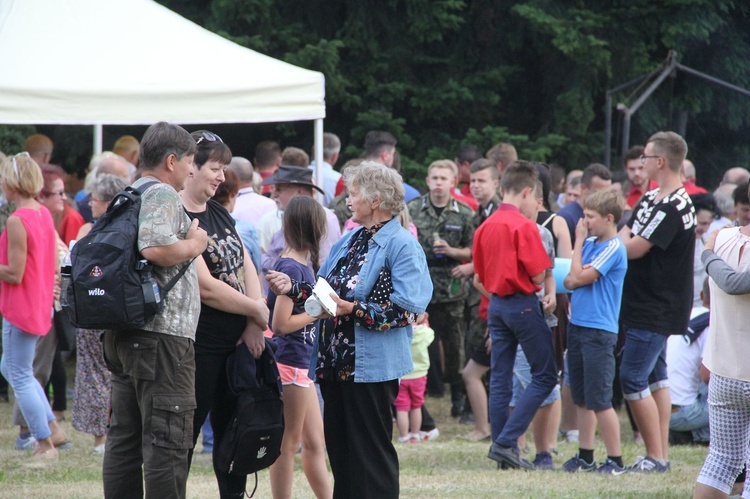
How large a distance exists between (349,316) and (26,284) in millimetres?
3223

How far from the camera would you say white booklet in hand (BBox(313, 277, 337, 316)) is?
4.14 meters

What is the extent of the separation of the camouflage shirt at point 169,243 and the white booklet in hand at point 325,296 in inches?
20.9

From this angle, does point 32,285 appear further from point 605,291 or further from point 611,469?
point 611,469

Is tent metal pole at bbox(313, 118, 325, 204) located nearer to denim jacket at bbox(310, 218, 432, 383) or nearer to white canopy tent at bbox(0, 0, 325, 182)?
white canopy tent at bbox(0, 0, 325, 182)

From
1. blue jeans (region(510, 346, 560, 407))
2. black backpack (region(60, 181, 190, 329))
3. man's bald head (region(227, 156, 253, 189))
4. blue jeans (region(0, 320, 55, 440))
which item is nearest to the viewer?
black backpack (region(60, 181, 190, 329))

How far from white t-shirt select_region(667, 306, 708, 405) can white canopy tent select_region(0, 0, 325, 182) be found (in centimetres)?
326

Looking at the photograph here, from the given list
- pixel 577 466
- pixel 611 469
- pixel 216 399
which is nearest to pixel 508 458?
pixel 577 466

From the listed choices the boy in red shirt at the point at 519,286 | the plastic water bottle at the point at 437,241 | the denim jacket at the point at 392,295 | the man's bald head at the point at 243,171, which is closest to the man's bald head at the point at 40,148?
the man's bald head at the point at 243,171

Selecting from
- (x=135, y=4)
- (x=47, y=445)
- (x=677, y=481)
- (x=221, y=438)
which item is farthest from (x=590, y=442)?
(x=135, y=4)

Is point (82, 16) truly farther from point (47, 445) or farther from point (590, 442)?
point (590, 442)

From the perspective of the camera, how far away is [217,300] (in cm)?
443

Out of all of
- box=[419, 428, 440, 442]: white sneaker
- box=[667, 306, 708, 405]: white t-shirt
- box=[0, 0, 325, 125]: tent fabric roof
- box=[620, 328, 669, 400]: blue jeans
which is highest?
box=[0, 0, 325, 125]: tent fabric roof

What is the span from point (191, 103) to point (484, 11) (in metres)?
6.79

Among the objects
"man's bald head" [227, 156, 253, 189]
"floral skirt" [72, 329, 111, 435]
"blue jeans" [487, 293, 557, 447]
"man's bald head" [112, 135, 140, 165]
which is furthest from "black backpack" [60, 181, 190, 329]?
"man's bald head" [112, 135, 140, 165]
